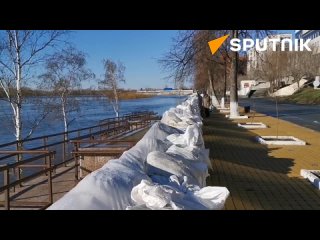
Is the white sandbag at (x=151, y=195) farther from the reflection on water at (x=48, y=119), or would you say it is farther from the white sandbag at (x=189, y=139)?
the reflection on water at (x=48, y=119)

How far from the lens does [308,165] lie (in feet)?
26.2

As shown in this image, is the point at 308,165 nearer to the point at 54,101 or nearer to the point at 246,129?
the point at 246,129

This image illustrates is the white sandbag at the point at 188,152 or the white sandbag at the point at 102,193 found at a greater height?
the white sandbag at the point at 102,193

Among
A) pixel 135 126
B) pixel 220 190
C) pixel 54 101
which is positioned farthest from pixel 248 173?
pixel 54 101

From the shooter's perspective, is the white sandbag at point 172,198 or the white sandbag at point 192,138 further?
the white sandbag at point 192,138

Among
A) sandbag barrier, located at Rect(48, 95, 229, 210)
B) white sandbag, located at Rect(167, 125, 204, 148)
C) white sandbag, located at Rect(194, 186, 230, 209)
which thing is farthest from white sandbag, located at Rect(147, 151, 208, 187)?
white sandbag, located at Rect(167, 125, 204, 148)

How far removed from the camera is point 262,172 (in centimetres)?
732

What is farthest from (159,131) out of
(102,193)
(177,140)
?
(102,193)

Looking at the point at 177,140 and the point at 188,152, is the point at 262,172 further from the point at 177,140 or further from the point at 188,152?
the point at 188,152

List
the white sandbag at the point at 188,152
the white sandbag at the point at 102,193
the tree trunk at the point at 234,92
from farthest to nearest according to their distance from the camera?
the tree trunk at the point at 234,92
the white sandbag at the point at 188,152
the white sandbag at the point at 102,193

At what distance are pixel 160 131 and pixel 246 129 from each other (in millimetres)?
9085

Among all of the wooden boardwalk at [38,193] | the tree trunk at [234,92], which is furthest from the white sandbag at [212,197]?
the tree trunk at [234,92]

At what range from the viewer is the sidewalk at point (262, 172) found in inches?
212

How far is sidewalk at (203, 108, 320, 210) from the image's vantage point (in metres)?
5.38
